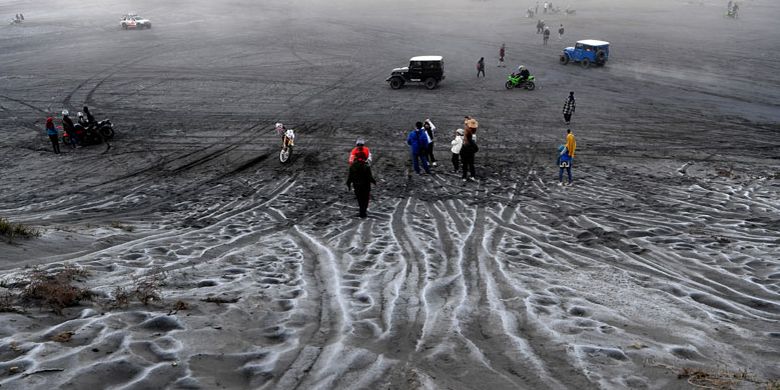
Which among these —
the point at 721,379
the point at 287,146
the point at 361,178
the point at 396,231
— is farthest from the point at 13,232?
the point at 721,379

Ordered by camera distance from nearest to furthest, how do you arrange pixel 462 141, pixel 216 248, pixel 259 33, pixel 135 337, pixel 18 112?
pixel 135 337, pixel 216 248, pixel 462 141, pixel 18 112, pixel 259 33

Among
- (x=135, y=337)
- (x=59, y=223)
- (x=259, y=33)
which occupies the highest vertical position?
(x=259, y=33)

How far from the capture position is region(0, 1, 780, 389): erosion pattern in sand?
4.78 metres

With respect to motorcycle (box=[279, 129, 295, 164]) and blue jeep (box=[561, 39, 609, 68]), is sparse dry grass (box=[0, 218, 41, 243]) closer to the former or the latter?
motorcycle (box=[279, 129, 295, 164])

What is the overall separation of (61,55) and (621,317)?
38054 mm

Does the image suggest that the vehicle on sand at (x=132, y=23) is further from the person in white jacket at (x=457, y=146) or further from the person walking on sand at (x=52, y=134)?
the person in white jacket at (x=457, y=146)

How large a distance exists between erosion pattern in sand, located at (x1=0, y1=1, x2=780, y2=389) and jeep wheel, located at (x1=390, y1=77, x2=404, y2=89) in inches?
40.0

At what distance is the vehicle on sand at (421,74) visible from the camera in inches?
986

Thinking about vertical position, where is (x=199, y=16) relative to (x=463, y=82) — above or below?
above

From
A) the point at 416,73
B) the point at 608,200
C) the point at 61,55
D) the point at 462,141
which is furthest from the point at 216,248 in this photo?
the point at 61,55

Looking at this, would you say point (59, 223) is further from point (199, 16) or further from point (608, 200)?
point (199, 16)

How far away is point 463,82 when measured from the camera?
26812mm

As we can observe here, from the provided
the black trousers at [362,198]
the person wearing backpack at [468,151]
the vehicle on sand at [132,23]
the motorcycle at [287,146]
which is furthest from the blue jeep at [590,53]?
the vehicle on sand at [132,23]

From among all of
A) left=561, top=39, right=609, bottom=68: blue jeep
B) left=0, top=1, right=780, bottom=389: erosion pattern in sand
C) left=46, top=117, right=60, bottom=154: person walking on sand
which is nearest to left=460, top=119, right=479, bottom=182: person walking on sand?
left=0, top=1, right=780, bottom=389: erosion pattern in sand
